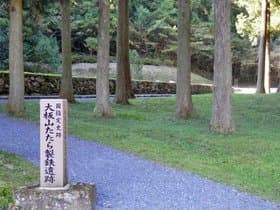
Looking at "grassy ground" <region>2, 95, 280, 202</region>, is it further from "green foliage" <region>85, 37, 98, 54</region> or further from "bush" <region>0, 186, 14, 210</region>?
"green foliage" <region>85, 37, 98, 54</region>

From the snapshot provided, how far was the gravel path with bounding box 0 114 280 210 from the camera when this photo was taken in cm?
607

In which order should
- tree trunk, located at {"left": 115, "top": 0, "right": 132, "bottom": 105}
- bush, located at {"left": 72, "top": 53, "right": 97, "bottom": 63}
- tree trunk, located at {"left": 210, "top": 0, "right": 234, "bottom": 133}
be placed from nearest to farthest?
tree trunk, located at {"left": 210, "top": 0, "right": 234, "bottom": 133}, tree trunk, located at {"left": 115, "top": 0, "right": 132, "bottom": 105}, bush, located at {"left": 72, "top": 53, "right": 97, "bottom": 63}

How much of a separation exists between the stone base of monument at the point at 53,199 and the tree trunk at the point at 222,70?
693 centimetres

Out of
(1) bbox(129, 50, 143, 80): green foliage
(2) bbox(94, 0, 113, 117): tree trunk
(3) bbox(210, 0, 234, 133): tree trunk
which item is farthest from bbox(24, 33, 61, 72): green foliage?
(3) bbox(210, 0, 234, 133): tree trunk

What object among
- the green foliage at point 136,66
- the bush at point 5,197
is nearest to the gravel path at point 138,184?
the bush at point 5,197

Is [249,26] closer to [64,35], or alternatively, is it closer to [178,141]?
[64,35]

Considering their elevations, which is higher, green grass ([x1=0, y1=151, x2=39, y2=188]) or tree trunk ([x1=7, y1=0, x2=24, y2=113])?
tree trunk ([x1=7, y1=0, x2=24, y2=113])

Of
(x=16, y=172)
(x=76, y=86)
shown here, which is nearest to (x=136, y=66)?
(x=76, y=86)

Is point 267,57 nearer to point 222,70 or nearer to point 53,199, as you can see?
point 222,70

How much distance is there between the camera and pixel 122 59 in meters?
19.4

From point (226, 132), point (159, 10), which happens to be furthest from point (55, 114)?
point (159, 10)

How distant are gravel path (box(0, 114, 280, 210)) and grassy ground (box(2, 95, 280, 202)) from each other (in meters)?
0.38

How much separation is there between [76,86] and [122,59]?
641 cm

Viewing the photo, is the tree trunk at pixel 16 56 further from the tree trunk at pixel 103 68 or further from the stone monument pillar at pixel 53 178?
the stone monument pillar at pixel 53 178
